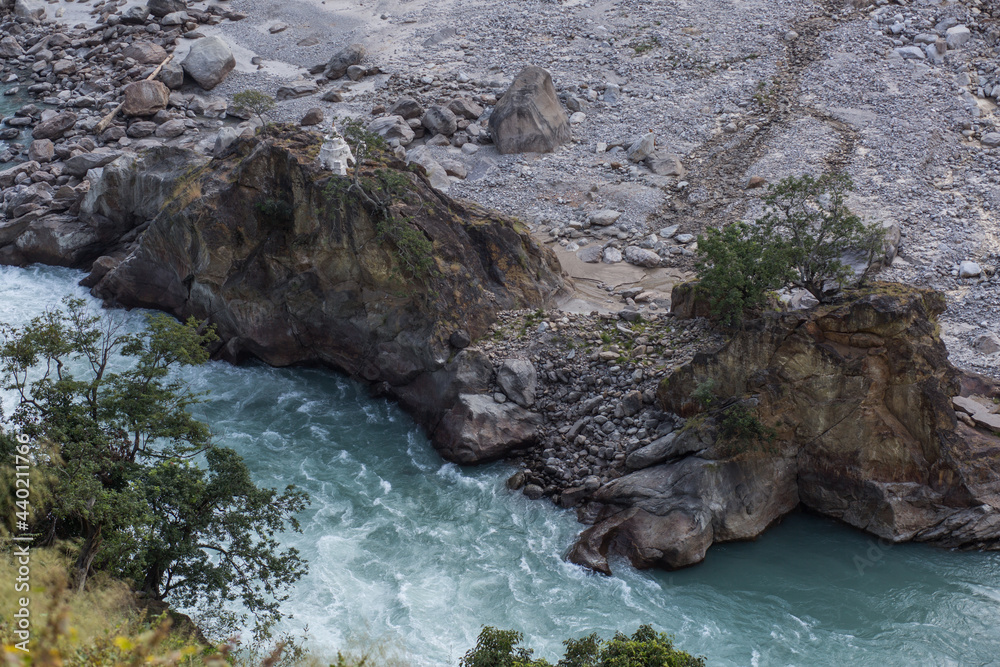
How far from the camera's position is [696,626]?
2020cm

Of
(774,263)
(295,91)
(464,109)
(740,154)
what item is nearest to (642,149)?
(740,154)

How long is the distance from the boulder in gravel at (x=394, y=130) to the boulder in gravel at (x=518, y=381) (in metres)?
17.3

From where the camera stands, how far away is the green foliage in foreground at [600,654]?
15.1 m

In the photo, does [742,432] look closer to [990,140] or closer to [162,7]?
[990,140]

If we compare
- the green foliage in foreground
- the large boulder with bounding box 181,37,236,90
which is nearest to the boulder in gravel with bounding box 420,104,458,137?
the large boulder with bounding box 181,37,236,90

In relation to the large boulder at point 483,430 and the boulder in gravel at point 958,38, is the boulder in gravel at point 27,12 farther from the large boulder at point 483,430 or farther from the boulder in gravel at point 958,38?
the boulder in gravel at point 958,38

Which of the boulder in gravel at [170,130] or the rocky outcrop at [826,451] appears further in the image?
the boulder in gravel at [170,130]

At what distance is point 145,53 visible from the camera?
48094 mm

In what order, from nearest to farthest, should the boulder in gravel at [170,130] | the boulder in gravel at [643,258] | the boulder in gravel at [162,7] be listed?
the boulder in gravel at [643,258], the boulder in gravel at [170,130], the boulder in gravel at [162,7]

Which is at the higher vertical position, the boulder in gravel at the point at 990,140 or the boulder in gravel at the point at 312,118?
the boulder in gravel at the point at 990,140

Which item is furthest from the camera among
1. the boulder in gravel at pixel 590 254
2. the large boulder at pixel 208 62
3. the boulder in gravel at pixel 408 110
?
the large boulder at pixel 208 62

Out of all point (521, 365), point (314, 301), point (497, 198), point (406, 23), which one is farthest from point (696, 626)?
point (406, 23)

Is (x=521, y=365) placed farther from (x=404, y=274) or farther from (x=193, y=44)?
(x=193, y=44)

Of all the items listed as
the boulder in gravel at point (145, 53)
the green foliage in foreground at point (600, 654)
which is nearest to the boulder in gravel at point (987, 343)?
the green foliage in foreground at point (600, 654)
